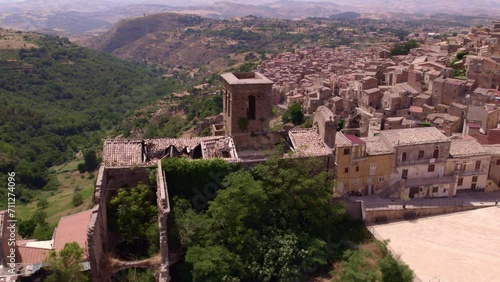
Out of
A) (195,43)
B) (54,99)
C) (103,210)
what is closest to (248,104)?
(103,210)

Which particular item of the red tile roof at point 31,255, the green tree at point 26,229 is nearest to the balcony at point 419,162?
the red tile roof at point 31,255

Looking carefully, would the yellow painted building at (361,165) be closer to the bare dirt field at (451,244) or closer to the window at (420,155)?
the window at (420,155)

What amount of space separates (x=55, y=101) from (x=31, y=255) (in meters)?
79.3

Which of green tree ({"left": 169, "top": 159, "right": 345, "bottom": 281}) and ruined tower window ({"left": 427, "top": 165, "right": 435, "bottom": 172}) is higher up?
green tree ({"left": 169, "top": 159, "right": 345, "bottom": 281})

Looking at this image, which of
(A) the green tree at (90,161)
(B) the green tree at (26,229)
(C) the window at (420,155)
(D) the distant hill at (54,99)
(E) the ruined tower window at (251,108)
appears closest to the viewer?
(E) the ruined tower window at (251,108)

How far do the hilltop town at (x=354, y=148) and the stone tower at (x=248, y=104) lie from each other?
0.05 meters

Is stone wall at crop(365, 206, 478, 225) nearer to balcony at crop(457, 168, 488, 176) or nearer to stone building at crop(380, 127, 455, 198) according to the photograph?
stone building at crop(380, 127, 455, 198)

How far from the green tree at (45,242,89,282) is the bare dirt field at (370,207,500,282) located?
14.8 metres

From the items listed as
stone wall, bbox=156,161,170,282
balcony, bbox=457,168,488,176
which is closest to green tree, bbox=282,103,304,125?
balcony, bbox=457,168,488,176

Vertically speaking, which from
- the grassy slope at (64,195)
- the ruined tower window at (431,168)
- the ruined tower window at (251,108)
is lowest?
the grassy slope at (64,195)

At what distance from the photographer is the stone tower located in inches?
931

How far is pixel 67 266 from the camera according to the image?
52.7 ft

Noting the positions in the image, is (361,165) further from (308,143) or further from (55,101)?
(55,101)

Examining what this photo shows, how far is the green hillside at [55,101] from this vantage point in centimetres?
6494
